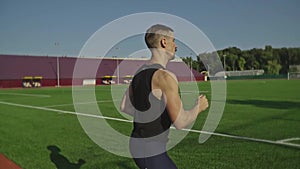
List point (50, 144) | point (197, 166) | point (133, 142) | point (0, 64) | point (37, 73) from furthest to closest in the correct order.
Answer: point (37, 73) < point (0, 64) < point (50, 144) < point (197, 166) < point (133, 142)

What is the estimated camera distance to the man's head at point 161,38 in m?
2.31

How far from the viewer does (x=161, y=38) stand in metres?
2.31

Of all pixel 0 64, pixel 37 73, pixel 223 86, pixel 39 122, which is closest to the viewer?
pixel 223 86

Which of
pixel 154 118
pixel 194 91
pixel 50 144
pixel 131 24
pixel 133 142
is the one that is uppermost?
pixel 131 24

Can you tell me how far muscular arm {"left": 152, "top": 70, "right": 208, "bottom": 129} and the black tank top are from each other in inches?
2.9

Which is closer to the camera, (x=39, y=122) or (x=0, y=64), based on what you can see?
(x=39, y=122)

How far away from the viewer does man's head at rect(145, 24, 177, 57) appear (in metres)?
2.31

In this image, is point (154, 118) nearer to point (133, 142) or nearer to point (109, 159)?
point (133, 142)

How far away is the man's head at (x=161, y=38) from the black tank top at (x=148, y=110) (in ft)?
0.49

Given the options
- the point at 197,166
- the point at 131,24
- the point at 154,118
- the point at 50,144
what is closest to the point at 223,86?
the point at 154,118

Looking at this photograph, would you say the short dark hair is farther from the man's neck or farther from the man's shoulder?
the man's shoulder

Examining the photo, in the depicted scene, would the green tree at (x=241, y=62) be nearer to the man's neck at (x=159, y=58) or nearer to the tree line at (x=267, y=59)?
the tree line at (x=267, y=59)

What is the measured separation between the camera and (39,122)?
1148 centimetres

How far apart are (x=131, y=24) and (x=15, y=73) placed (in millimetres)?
62798
